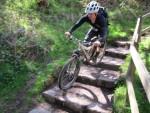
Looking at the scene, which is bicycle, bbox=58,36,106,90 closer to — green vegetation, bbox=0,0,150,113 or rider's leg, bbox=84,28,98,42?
rider's leg, bbox=84,28,98,42

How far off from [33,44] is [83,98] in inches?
92.5

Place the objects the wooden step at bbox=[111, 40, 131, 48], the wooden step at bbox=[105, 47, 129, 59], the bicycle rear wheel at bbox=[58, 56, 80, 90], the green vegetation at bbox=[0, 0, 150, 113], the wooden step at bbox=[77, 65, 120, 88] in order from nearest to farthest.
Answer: the bicycle rear wheel at bbox=[58, 56, 80, 90]
the green vegetation at bbox=[0, 0, 150, 113]
the wooden step at bbox=[77, 65, 120, 88]
the wooden step at bbox=[105, 47, 129, 59]
the wooden step at bbox=[111, 40, 131, 48]

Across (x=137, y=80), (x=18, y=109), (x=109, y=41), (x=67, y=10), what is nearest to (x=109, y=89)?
(x=137, y=80)

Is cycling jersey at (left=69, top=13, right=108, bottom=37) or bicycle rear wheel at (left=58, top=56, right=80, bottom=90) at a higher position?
cycling jersey at (left=69, top=13, right=108, bottom=37)

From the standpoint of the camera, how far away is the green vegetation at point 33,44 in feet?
24.0

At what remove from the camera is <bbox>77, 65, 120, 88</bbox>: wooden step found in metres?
7.51

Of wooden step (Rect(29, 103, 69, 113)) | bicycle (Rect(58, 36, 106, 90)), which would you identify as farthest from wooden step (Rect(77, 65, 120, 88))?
wooden step (Rect(29, 103, 69, 113))

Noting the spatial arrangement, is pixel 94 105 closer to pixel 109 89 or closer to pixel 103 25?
pixel 109 89

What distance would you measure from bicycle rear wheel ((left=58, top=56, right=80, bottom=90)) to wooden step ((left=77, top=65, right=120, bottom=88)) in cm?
34

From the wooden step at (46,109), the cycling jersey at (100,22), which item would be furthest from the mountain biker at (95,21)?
the wooden step at (46,109)

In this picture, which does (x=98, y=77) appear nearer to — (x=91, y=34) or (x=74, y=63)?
(x=74, y=63)

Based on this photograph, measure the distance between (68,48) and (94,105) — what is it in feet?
9.84

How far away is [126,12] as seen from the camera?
12297 millimetres

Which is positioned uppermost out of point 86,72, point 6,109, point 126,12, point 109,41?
point 126,12
